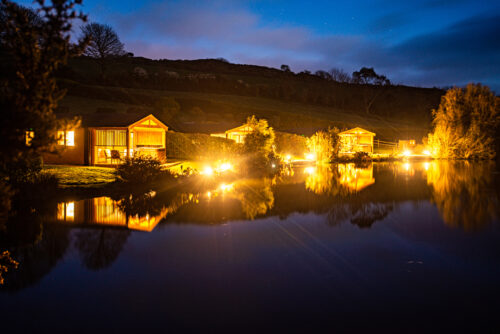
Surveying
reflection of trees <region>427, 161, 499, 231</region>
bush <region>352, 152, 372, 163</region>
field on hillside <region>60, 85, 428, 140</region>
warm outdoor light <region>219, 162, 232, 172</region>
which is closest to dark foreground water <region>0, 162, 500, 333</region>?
reflection of trees <region>427, 161, 499, 231</region>

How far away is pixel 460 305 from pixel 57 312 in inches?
200

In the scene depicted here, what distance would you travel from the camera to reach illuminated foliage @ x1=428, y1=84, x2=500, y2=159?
38.9 meters

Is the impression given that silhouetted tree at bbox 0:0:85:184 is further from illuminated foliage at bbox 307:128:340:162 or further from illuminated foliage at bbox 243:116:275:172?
illuminated foliage at bbox 307:128:340:162

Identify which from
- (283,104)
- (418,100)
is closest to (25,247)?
(283,104)

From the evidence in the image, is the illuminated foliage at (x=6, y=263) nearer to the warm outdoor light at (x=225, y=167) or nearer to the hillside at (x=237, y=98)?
the warm outdoor light at (x=225, y=167)

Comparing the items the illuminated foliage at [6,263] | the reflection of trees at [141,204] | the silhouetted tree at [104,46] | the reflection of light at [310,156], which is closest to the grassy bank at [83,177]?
the reflection of trees at [141,204]

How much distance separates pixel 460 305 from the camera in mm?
4883

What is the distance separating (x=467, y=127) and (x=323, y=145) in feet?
58.1

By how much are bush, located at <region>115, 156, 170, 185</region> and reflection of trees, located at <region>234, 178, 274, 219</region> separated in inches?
143

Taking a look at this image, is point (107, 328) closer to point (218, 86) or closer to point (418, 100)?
point (218, 86)

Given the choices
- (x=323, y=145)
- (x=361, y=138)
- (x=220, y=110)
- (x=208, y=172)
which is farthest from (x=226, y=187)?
(x=220, y=110)

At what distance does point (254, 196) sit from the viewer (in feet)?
45.0

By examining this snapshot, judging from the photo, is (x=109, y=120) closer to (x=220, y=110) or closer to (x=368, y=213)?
(x=368, y=213)

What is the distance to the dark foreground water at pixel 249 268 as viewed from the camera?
14.9 ft
